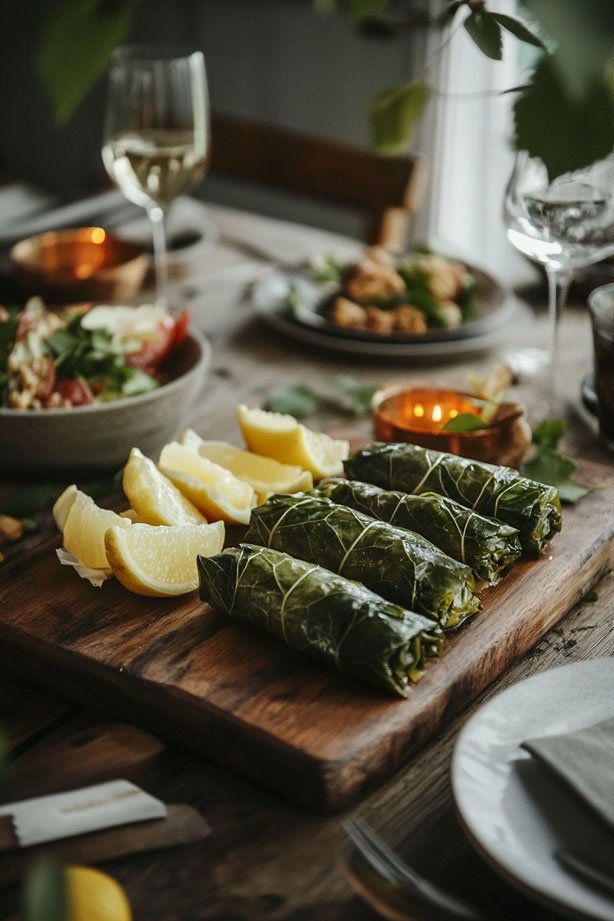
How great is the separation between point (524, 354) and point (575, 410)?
24 cm


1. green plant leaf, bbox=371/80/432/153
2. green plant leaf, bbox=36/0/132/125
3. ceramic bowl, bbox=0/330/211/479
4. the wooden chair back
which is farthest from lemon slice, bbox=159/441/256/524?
the wooden chair back

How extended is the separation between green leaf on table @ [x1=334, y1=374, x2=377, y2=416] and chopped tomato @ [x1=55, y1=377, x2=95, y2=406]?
0.48 m

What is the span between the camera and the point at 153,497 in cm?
125

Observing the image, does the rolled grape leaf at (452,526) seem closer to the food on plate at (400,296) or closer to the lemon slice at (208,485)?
the lemon slice at (208,485)

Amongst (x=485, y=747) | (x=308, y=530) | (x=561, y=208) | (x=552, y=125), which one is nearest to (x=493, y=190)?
(x=561, y=208)

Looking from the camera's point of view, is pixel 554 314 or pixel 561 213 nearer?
pixel 561 213

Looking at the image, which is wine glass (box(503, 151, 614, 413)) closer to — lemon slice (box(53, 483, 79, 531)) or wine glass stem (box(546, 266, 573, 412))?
wine glass stem (box(546, 266, 573, 412))

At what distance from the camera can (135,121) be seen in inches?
75.4

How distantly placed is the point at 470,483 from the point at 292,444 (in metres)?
0.27

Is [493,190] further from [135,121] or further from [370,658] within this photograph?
[370,658]

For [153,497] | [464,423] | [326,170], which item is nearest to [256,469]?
[153,497]

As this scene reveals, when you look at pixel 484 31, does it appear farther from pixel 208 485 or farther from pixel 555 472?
pixel 555 472

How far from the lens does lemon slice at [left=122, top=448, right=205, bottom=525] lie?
124 cm

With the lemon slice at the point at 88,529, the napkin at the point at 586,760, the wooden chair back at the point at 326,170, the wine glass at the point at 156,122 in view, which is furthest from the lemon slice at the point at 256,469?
the wooden chair back at the point at 326,170
